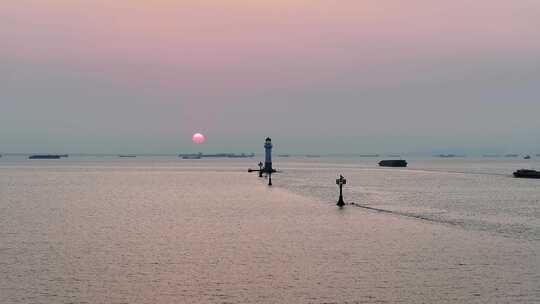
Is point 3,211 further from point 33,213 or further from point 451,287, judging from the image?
point 451,287

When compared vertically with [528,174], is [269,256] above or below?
below

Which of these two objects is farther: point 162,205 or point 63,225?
point 162,205

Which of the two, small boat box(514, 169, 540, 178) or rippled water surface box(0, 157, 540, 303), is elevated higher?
small boat box(514, 169, 540, 178)

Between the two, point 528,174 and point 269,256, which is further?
point 528,174

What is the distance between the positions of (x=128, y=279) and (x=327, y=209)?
123 feet

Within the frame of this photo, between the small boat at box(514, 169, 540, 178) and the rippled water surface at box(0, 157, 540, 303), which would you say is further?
the small boat at box(514, 169, 540, 178)

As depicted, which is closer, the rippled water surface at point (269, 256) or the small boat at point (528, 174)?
the rippled water surface at point (269, 256)

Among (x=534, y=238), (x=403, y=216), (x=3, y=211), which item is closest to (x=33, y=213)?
(x=3, y=211)

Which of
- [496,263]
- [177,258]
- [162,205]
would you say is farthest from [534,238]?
[162,205]

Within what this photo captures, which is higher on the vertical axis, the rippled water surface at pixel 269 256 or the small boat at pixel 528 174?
the small boat at pixel 528 174

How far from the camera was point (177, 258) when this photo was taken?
32.2m

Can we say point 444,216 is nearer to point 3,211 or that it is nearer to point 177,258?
point 177,258

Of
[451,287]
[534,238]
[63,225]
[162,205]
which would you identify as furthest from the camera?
[162,205]

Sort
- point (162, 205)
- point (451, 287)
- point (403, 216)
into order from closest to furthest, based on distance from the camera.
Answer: point (451, 287) → point (403, 216) → point (162, 205)
